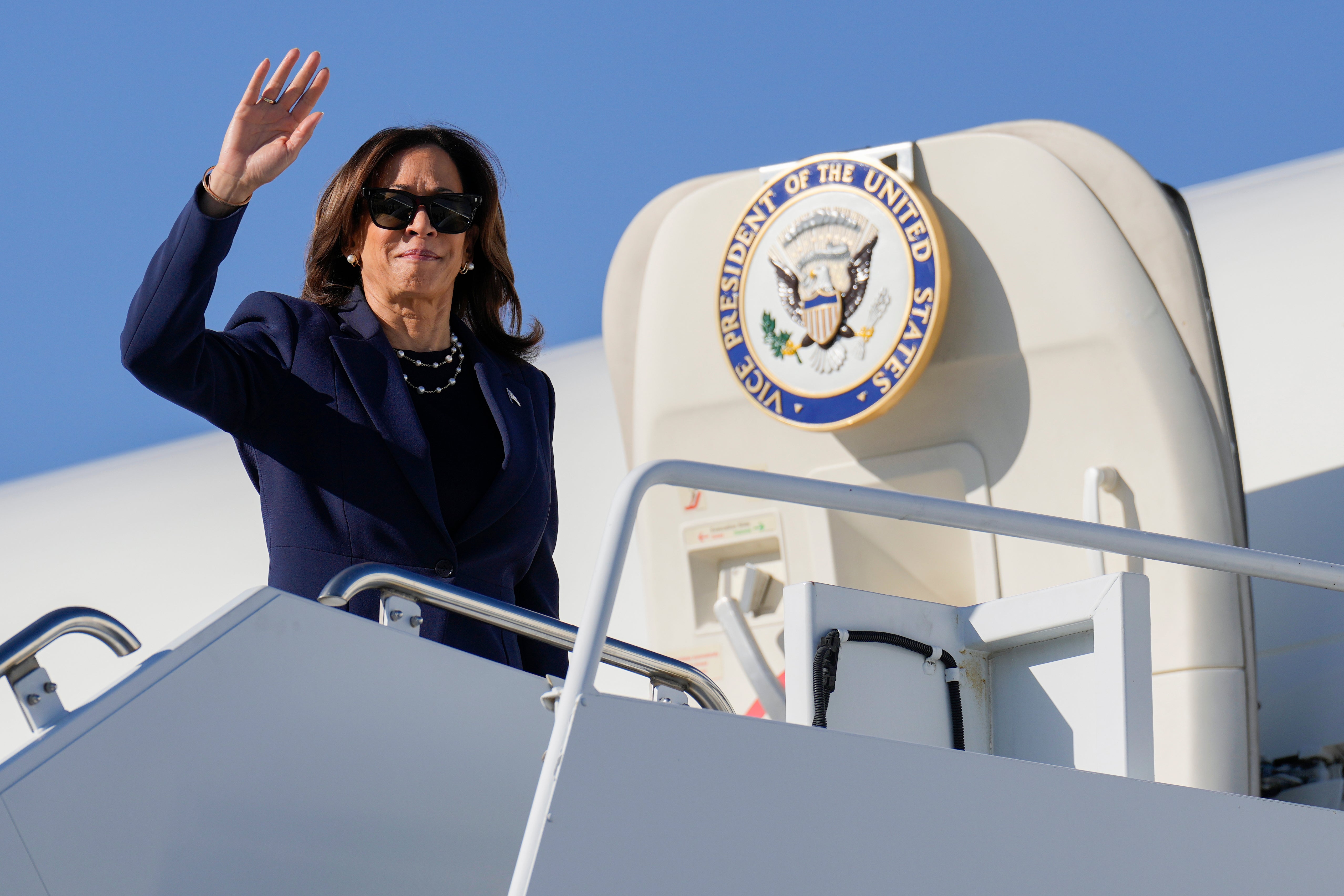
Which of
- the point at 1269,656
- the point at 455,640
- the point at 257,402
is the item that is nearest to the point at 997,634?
the point at 455,640

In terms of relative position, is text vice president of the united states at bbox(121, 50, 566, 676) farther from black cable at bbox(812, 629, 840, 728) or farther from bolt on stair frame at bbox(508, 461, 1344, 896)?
black cable at bbox(812, 629, 840, 728)

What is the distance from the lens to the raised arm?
2.33 meters

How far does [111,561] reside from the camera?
11547mm

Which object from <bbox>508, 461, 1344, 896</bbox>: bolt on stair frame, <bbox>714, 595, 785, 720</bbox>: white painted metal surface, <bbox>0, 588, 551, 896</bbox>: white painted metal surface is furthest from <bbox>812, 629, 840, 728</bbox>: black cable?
<bbox>714, 595, 785, 720</bbox>: white painted metal surface

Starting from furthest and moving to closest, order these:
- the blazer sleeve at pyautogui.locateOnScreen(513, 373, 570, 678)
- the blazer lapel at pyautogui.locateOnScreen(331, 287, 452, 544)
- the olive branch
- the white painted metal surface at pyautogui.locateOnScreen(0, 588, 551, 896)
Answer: the olive branch < the blazer sleeve at pyautogui.locateOnScreen(513, 373, 570, 678) < the blazer lapel at pyautogui.locateOnScreen(331, 287, 452, 544) < the white painted metal surface at pyautogui.locateOnScreen(0, 588, 551, 896)

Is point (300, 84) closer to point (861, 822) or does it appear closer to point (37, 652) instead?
point (37, 652)

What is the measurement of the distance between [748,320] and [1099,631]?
9.38 feet

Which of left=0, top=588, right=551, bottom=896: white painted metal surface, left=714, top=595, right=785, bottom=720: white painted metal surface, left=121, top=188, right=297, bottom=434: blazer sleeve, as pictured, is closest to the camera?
left=0, top=588, right=551, bottom=896: white painted metal surface

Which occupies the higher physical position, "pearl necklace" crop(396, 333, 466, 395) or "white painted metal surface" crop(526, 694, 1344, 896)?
"pearl necklace" crop(396, 333, 466, 395)

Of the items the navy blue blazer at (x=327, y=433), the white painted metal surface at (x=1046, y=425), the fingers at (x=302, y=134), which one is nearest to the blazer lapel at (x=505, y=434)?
the navy blue blazer at (x=327, y=433)

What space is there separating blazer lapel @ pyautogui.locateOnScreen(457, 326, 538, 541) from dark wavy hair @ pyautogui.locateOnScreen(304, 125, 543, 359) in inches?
5.7

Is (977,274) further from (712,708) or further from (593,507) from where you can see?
(593,507)

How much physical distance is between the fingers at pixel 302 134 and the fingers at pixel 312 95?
0.03m

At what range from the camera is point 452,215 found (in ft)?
9.36
